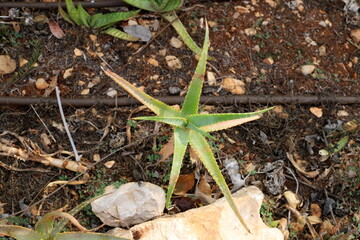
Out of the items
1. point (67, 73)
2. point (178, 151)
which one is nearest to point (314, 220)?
point (178, 151)

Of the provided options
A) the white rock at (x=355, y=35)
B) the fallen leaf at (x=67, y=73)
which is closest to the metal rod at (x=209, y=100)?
the fallen leaf at (x=67, y=73)

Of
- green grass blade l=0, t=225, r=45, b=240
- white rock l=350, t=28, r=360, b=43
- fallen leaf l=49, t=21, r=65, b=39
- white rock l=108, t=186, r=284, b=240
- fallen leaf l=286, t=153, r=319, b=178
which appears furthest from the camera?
white rock l=350, t=28, r=360, b=43

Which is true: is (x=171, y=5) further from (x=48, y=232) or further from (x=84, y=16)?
(x=48, y=232)

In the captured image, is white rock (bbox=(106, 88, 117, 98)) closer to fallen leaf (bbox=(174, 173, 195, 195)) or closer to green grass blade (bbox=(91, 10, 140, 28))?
green grass blade (bbox=(91, 10, 140, 28))

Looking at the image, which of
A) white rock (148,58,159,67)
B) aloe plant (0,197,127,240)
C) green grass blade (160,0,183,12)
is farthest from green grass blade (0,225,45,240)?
green grass blade (160,0,183,12)

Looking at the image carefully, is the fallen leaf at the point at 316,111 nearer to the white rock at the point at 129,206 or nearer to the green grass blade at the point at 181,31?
the green grass blade at the point at 181,31
